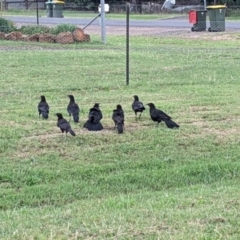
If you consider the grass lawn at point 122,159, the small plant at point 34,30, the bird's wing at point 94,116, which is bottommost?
the grass lawn at point 122,159

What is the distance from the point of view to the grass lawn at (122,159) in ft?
20.0

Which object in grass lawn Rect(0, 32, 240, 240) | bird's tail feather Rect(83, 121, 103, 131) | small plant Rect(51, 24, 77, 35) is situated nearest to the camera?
grass lawn Rect(0, 32, 240, 240)

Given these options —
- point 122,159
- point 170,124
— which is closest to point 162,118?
point 170,124

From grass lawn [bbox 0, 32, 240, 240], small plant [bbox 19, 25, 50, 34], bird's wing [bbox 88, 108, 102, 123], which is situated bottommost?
grass lawn [bbox 0, 32, 240, 240]

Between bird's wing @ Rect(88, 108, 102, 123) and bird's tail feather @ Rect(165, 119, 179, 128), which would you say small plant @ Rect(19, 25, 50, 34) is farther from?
bird's wing @ Rect(88, 108, 102, 123)

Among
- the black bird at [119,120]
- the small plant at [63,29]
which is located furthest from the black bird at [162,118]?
the small plant at [63,29]

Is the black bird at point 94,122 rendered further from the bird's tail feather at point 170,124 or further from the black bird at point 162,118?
the bird's tail feather at point 170,124

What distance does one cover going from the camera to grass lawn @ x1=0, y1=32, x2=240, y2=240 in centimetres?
611

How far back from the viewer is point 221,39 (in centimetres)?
3325

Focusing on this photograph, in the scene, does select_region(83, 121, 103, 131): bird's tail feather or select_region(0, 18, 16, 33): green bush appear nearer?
select_region(83, 121, 103, 131): bird's tail feather

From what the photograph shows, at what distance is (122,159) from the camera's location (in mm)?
9930

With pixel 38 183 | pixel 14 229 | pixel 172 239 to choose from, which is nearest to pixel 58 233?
pixel 14 229

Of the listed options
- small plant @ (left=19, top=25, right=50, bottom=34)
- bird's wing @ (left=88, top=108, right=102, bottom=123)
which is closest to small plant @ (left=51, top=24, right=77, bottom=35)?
small plant @ (left=19, top=25, right=50, bottom=34)

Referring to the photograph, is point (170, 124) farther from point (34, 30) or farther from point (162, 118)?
point (34, 30)
